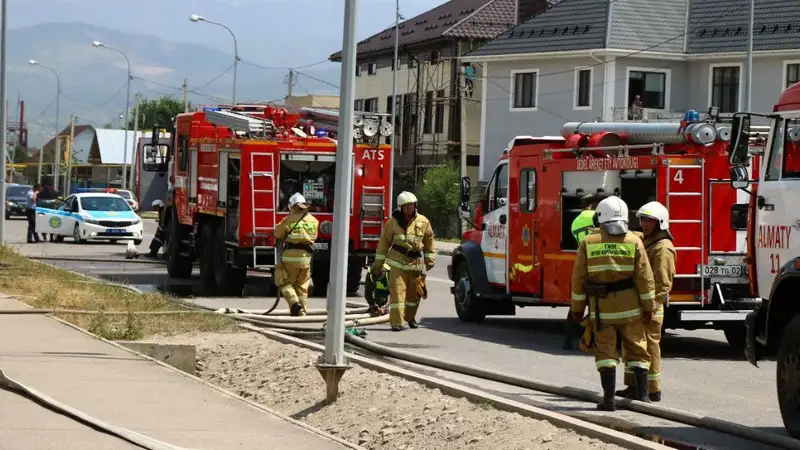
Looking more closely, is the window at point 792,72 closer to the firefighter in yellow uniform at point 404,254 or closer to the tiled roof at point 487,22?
the tiled roof at point 487,22

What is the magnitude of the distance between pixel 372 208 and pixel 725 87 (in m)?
28.6

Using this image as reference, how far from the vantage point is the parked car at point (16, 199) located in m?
68.5

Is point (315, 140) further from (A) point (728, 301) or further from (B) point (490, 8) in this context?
(B) point (490, 8)

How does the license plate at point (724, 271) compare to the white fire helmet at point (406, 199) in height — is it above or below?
below

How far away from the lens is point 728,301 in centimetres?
1608

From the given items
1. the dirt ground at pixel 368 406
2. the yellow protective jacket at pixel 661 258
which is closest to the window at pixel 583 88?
the dirt ground at pixel 368 406

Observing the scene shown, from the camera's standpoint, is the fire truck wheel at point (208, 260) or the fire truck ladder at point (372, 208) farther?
the fire truck wheel at point (208, 260)

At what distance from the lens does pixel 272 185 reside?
2275 cm

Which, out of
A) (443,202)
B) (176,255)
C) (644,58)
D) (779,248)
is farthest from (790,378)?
(443,202)

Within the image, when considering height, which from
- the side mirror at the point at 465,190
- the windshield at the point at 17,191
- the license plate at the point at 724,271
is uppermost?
the windshield at the point at 17,191

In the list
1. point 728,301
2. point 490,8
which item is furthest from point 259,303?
point 490,8

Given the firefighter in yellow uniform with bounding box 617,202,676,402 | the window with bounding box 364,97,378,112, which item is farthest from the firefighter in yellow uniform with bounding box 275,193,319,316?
the window with bounding box 364,97,378,112

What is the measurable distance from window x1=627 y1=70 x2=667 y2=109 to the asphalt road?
86.7 ft

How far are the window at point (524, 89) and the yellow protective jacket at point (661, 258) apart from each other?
41.2m
